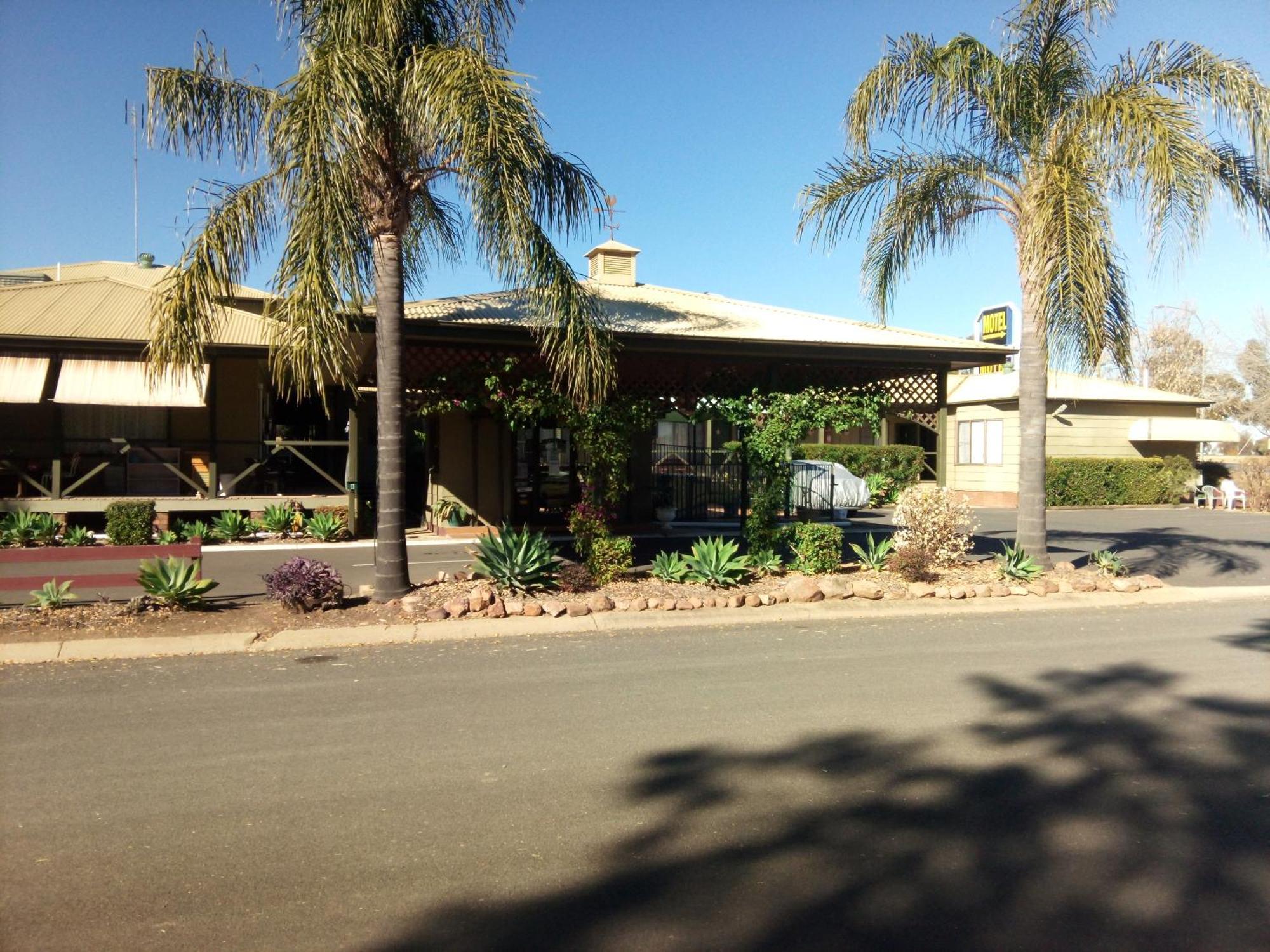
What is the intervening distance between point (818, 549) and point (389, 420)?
19.6ft

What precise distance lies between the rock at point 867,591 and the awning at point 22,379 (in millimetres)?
14015

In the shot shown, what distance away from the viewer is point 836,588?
37.3 ft

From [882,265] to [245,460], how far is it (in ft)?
45.1

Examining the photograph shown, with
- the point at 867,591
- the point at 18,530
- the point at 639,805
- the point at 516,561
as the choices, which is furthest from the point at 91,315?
the point at 639,805

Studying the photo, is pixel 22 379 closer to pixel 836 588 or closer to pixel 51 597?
pixel 51 597

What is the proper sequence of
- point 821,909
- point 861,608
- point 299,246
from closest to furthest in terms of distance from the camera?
point 821,909
point 299,246
point 861,608

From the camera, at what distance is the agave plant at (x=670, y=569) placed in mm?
11750

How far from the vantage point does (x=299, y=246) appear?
917 cm

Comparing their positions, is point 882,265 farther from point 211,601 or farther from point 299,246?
point 211,601

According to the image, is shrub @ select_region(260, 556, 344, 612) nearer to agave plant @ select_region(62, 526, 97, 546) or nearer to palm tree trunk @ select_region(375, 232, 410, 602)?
palm tree trunk @ select_region(375, 232, 410, 602)

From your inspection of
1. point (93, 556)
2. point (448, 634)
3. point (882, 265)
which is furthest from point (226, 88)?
point (882, 265)

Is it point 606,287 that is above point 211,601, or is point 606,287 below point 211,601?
above

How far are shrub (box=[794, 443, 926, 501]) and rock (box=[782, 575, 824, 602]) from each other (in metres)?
14.9

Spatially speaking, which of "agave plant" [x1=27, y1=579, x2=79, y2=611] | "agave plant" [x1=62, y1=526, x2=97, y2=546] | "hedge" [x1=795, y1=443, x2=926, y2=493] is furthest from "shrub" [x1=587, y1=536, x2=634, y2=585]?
"hedge" [x1=795, y1=443, x2=926, y2=493]
